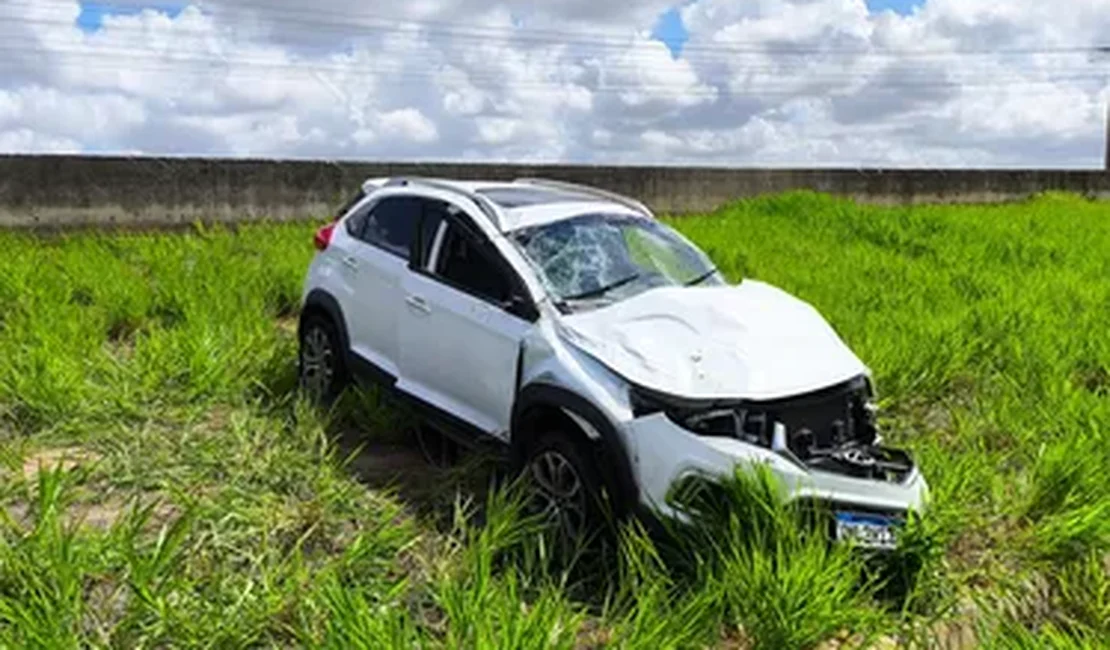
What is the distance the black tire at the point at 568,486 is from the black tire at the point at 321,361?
6.57ft

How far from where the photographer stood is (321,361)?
18.6ft

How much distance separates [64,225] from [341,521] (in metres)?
9.47

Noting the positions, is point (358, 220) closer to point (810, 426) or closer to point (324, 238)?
point (324, 238)

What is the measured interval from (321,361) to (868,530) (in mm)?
3496

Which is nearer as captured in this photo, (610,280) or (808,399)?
(808,399)

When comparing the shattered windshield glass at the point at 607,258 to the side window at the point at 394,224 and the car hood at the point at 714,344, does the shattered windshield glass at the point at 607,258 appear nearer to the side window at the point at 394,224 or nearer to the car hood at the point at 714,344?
the car hood at the point at 714,344

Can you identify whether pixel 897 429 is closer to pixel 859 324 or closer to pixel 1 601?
pixel 859 324

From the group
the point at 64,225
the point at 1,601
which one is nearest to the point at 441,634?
the point at 1,601

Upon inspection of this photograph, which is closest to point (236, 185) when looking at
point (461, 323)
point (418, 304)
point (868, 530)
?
point (418, 304)

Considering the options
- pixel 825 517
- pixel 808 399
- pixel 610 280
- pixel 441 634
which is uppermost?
pixel 610 280

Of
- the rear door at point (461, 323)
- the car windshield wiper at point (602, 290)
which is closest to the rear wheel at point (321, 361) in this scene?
the rear door at point (461, 323)

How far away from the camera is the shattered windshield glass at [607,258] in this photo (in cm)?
423

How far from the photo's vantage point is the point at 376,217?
5.44 m

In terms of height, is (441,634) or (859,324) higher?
(859,324)
